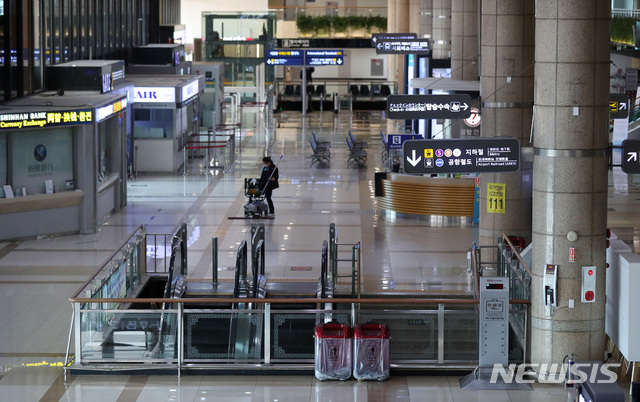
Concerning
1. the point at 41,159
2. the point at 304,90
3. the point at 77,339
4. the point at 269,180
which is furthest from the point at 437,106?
the point at 304,90

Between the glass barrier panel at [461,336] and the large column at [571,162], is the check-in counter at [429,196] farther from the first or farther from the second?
the glass barrier panel at [461,336]

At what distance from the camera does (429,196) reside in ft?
72.6

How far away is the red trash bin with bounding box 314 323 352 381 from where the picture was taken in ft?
39.3

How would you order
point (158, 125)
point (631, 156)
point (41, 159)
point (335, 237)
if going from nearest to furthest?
1. point (631, 156)
2. point (335, 237)
3. point (41, 159)
4. point (158, 125)

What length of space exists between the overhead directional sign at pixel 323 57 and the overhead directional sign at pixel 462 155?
33057 mm

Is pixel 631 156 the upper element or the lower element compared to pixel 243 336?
upper

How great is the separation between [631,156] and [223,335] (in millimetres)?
4900

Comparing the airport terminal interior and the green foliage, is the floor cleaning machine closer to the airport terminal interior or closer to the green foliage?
the airport terminal interior

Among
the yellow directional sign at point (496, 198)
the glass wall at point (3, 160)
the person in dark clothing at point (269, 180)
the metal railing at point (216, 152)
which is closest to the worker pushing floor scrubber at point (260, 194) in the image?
the person in dark clothing at point (269, 180)

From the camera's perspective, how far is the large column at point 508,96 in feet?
56.1

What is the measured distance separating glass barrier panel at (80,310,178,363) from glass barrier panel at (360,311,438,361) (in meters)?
2.17

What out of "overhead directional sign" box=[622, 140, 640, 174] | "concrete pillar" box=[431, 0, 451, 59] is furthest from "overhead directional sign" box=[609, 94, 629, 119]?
"concrete pillar" box=[431, 0, 451, 59]

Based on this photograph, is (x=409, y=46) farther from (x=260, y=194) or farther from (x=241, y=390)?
(x=241, y=390)

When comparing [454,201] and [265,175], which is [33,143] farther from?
[454,201]
